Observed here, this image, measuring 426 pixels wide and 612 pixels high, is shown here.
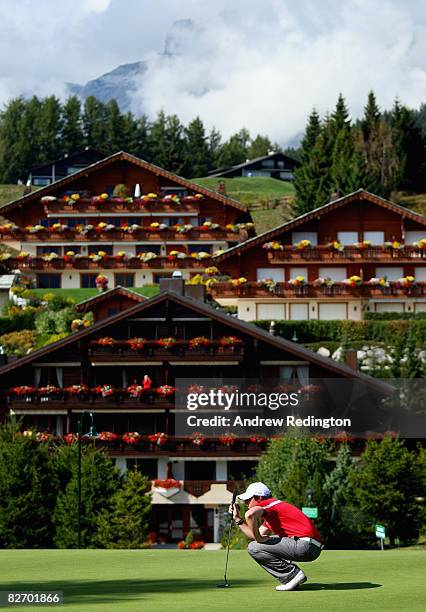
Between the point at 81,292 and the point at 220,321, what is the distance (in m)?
24.0

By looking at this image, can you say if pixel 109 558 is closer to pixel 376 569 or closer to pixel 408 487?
pixel 376 569

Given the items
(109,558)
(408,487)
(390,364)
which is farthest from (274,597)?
(390,364)

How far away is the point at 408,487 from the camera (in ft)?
148

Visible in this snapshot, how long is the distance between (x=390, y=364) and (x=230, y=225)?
85.3 feet

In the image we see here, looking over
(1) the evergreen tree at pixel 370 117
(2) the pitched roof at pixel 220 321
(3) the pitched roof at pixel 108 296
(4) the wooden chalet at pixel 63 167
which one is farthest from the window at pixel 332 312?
(4) the wooden chalet at pixel 63 167

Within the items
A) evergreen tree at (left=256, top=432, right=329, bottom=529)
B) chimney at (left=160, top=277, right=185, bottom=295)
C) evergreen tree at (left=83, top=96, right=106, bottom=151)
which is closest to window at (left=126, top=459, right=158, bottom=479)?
evergreen tree at (left=256, top=432, right=329, bottom=529)

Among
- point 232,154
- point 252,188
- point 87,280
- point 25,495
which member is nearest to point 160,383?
point 25,495

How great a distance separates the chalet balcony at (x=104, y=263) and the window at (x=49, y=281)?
0.58m

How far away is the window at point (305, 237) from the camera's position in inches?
3049

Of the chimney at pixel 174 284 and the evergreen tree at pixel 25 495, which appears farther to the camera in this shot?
the chimney at pixel 174 284

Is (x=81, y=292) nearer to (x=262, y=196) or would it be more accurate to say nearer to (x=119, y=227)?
(x=119, y=227)

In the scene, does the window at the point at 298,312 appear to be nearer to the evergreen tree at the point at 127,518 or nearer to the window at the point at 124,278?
the window at the point at 124,278

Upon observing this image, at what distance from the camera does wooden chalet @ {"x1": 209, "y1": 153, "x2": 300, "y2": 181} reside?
162 metres

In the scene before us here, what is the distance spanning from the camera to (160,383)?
2190 inches
